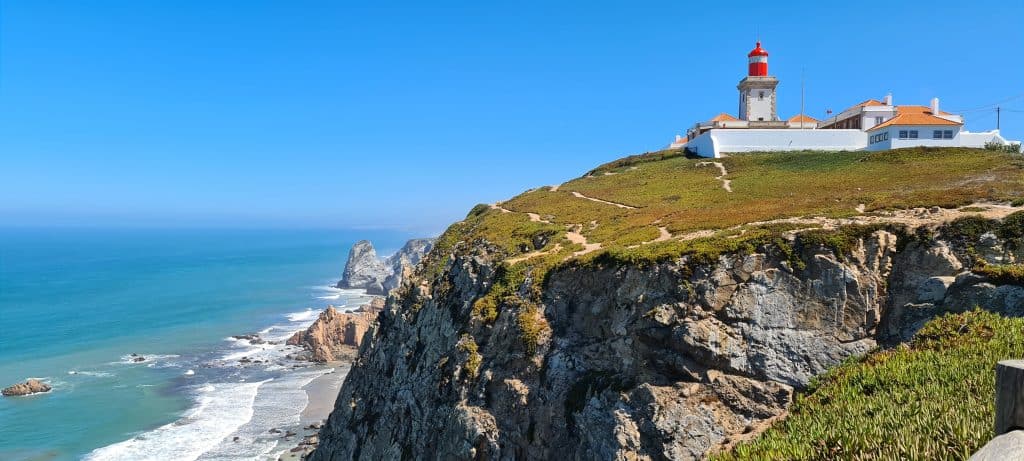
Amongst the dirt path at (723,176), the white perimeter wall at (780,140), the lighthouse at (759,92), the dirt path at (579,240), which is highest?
the lighthouse at (759,92)

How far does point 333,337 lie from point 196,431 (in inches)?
1133

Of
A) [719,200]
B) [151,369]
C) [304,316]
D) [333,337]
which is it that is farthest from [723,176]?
[304,316]

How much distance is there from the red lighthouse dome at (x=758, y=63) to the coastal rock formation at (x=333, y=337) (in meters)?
52.8

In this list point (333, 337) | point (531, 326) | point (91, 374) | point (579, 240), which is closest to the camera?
point (531, 326)

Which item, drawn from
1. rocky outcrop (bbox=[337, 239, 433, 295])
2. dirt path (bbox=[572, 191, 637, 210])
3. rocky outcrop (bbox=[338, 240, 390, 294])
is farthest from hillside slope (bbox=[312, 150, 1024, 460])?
rocky outcrop (bbox=[338, 240, 390, 294])

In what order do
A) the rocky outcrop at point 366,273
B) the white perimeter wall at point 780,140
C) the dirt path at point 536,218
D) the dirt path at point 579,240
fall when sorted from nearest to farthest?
the dirt path at point 579,240 → the dirt path at point 536,218 → the white perimeter wall at point 780,140 → the rocky outcrop at point 366,273

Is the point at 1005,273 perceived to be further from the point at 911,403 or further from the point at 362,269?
the point at 362,269

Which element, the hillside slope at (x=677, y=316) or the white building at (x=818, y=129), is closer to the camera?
the hillside slope at (x=677, y=316)

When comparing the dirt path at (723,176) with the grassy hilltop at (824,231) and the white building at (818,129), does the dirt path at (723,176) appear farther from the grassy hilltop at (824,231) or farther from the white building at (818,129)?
the white building at (818,129)

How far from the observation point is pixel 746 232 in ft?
76.8

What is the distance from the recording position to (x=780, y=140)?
5506 cm

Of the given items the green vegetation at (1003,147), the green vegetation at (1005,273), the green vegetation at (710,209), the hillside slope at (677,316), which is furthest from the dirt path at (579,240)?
the green vegetation at (1003,147)

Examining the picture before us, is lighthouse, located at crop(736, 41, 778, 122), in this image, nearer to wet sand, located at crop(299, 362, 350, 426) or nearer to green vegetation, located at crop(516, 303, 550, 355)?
green vegetation, located at crop(516, 303, 550, 355)

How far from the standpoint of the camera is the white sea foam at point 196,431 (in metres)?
44.0
